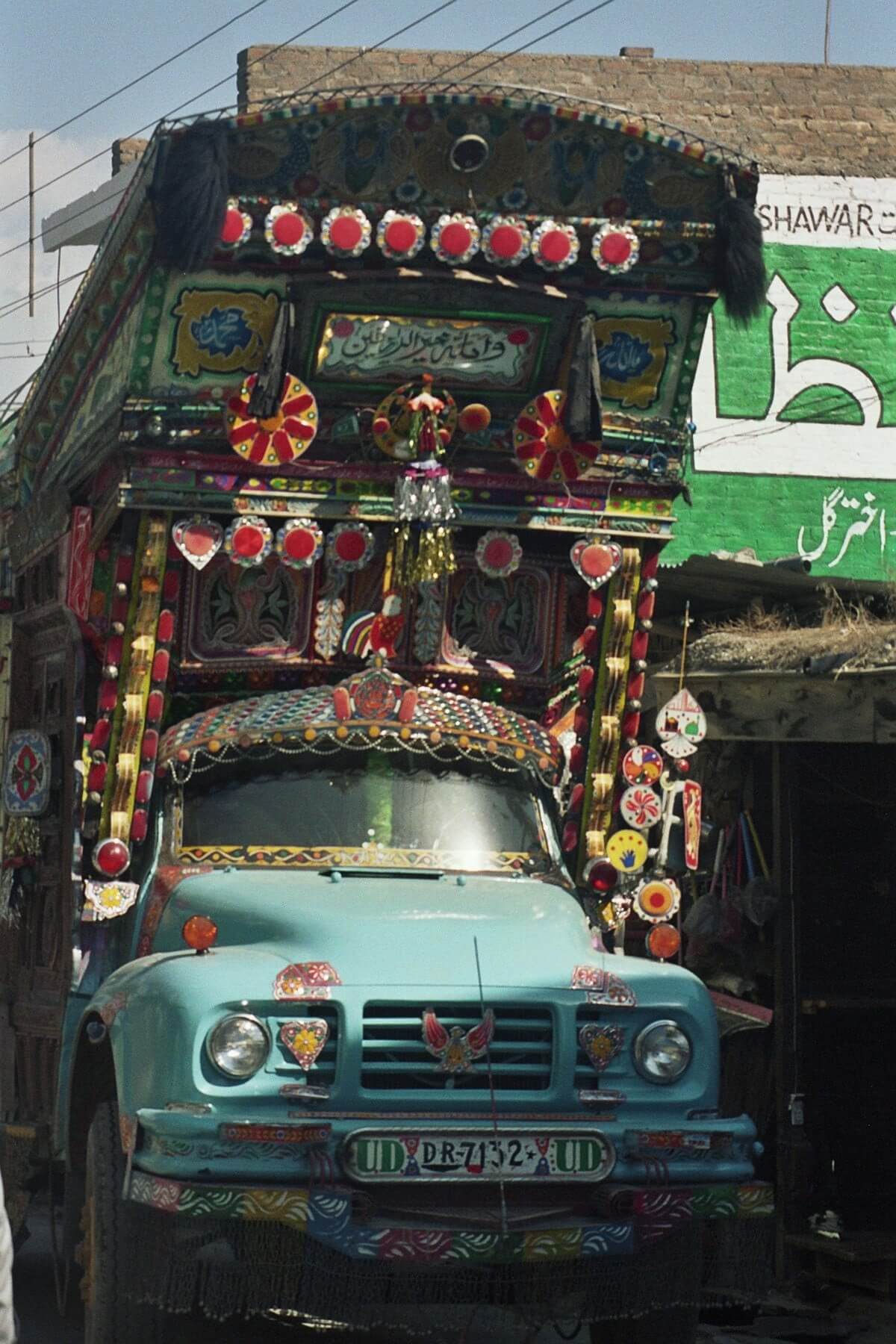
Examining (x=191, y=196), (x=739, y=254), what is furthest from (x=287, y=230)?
(x=739, y=254)

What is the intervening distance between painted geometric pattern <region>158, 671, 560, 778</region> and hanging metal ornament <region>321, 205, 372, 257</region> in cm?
183

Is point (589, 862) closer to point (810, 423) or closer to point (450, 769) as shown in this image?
point (450, 769)

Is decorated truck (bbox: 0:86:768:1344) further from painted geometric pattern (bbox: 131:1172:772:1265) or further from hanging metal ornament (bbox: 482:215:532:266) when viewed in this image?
painted geometric pattern (bbox: 131:1172:772:1265)

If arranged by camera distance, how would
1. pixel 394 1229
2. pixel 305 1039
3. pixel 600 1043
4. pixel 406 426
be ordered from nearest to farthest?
pixel 394 1229 → pixel 305 1039 → pixel 600 1043 → pixel 406 426

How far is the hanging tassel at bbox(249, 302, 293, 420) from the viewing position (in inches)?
368

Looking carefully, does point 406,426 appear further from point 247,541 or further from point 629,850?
point 629,850

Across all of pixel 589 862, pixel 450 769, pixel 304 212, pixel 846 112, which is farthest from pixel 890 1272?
pixel 846 112

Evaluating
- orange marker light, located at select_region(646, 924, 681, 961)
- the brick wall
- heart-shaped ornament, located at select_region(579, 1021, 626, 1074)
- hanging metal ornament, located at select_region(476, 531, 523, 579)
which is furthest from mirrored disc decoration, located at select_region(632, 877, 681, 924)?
the brick wall

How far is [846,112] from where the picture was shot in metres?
22.4

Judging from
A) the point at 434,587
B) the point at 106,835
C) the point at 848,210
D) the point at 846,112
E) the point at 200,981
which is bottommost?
the point at 200,981

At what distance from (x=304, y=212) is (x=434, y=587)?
5.85ft

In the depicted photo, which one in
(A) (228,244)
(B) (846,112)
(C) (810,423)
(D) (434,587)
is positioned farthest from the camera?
(B) (846,112)

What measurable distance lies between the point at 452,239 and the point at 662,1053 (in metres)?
3.75

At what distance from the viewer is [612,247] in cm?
954
